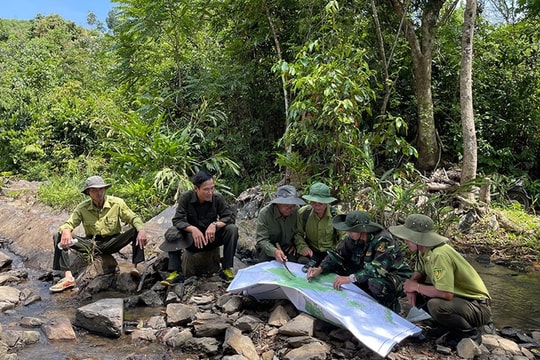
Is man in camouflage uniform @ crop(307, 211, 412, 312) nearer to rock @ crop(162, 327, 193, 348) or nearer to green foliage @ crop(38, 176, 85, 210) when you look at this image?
rock @ crop(162, 327, 193, 348)

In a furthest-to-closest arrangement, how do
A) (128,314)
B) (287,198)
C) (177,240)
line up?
1. (177,240)
2. (287,198)
3. (128,314)

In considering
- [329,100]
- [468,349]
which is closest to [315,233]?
[468,349]

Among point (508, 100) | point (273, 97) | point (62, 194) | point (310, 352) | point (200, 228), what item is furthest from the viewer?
point (273, 97)

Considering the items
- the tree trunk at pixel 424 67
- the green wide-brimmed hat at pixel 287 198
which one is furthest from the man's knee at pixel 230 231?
the tree trunk at pixel 424 67

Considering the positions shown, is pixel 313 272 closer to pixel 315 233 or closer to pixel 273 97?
pixel 315 233

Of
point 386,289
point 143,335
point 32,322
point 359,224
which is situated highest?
point 359,224

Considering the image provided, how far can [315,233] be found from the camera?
14.4 ft

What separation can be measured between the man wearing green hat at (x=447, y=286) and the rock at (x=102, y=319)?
2246mm

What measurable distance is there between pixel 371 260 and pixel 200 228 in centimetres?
183

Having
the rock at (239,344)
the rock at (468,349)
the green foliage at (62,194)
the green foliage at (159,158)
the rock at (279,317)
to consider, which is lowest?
the rock at (468,349)

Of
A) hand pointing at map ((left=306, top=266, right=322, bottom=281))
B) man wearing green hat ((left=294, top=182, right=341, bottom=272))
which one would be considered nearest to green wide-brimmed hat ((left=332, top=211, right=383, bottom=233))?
hand pointing at map ((left=306, top=266, right=322, bottom=281))

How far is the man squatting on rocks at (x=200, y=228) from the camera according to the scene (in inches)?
175

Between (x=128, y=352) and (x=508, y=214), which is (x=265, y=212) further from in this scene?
(x=508, y=214)

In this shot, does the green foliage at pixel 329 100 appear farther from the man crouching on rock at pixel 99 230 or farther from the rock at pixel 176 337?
the rock at pixel 176 337
